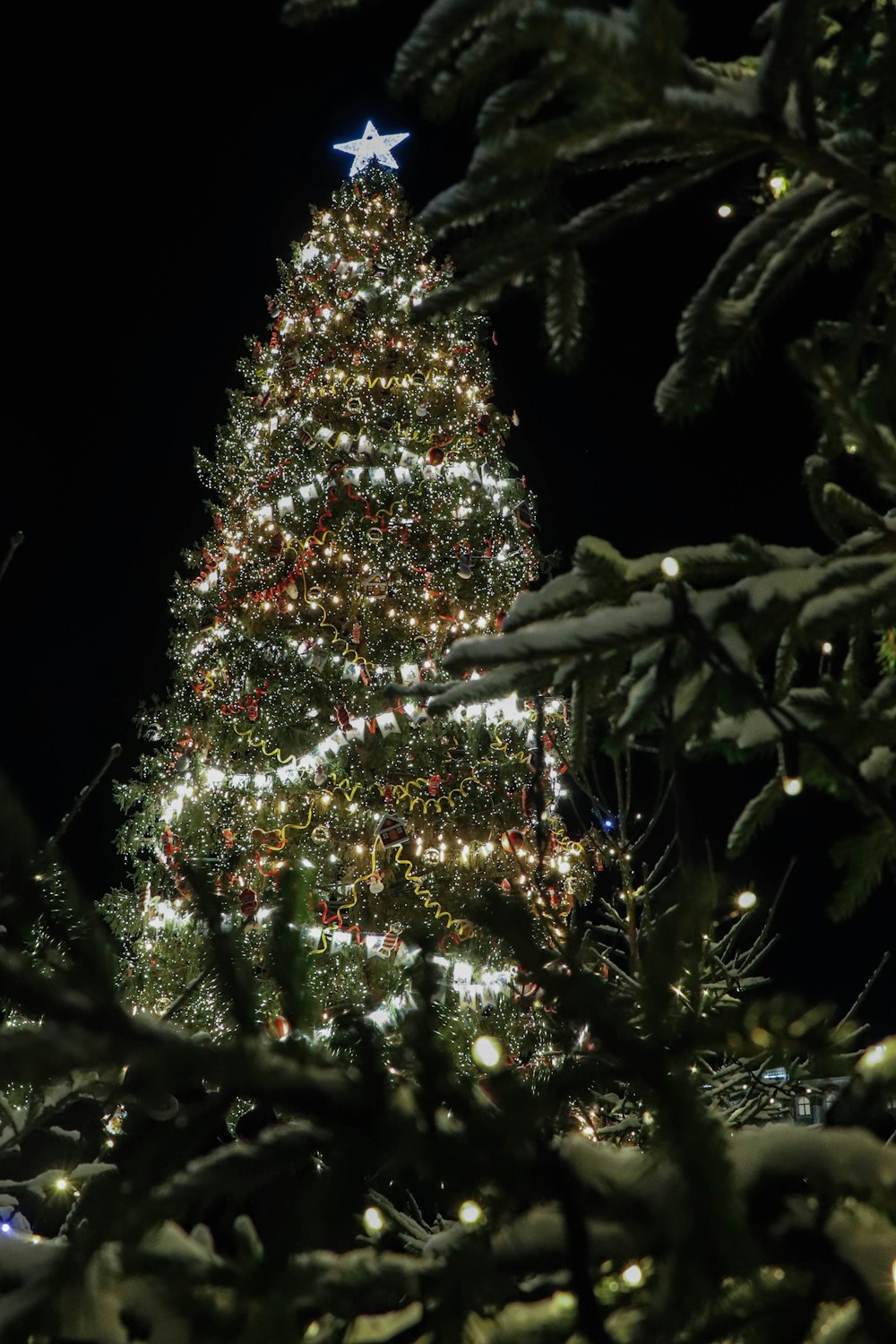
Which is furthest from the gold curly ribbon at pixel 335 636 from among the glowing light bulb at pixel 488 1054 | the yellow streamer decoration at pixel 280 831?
the glowing light bulb at pixel 488 1054

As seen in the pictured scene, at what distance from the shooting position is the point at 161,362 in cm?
1485

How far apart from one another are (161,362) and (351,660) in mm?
10280

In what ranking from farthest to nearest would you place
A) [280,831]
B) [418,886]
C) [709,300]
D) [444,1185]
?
[280,831] → [418,886] → [709,300] → [444,1185]

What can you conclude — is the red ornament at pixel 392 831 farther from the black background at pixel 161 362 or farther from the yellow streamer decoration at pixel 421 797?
the black background at pixel 161 362

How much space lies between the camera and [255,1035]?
76 centimetres

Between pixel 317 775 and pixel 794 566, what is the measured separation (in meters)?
5.83

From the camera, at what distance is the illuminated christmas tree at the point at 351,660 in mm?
6574

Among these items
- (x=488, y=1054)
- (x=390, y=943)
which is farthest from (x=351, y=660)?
(x=488, y=1054)

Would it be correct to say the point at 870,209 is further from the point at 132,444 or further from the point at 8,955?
the point at 132,444

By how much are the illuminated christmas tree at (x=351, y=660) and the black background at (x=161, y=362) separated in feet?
16.3

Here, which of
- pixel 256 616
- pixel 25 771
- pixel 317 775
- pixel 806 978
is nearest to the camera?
pixel 317 775

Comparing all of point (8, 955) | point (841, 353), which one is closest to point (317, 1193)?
point (8, 955)

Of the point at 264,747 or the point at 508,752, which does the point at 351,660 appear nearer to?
the point at 264,747

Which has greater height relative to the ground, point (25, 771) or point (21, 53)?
point (21, 53)
